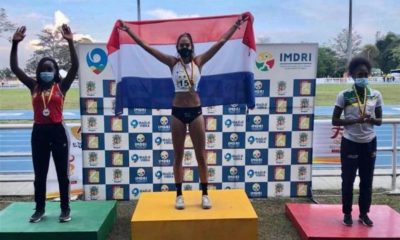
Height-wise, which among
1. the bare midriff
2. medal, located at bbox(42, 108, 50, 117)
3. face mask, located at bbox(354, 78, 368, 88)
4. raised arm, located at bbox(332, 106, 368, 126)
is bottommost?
raised arm, located at bbox(332, 106, 368, 126)

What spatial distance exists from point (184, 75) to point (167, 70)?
3.20ft

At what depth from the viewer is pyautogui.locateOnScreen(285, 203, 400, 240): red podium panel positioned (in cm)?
363

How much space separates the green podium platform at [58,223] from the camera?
3.58 metres

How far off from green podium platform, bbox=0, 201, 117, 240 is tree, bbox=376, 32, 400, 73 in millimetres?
39857

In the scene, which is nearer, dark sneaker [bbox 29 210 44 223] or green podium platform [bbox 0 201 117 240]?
green podium platform [bbox 0 201 117 240]

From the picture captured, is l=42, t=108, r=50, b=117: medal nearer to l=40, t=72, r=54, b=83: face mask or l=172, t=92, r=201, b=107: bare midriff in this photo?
l=40, t=72, r=54, b=83: face mask

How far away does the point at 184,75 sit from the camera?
12.3 feet

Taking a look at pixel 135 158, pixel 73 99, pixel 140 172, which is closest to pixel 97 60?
pixel 135 158

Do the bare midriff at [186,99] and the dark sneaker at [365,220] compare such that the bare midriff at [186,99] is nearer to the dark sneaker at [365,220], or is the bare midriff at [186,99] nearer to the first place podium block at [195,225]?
the first place podium block at [195,225]

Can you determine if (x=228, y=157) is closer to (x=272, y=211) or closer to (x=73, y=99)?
(x=272, y=211)

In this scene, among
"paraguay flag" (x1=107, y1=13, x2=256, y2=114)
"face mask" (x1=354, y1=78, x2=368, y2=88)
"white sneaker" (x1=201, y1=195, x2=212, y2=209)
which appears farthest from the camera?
"paraguay flag" (x1=107, y1=13, x2=256, y2=114)

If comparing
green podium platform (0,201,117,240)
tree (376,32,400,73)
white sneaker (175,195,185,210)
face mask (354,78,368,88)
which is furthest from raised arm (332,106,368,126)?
tree (376,32,400,73)

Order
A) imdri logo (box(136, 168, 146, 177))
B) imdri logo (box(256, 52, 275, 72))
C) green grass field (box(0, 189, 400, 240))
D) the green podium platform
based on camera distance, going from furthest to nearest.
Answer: imdri logo (box(136, 168, 146, 177)) → imdri logo (box(256, 52, 275, 72)) → green grass field (box(0, 189, 400, 240)) → the green podium platform

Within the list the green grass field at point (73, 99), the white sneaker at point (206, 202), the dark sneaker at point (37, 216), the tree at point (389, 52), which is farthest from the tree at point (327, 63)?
the dark sneaker at point (37, 216)
